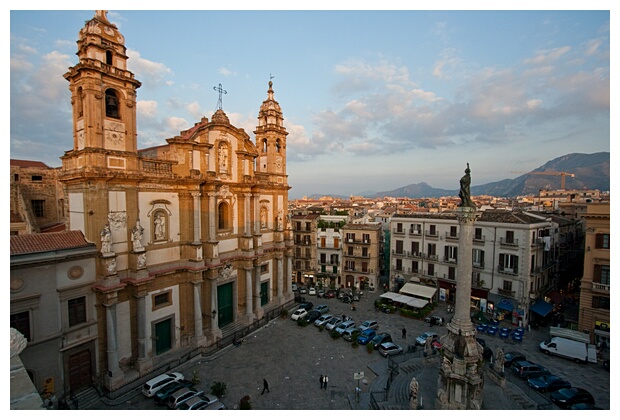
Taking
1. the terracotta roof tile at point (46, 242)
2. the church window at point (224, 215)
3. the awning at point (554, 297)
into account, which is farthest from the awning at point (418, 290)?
the terracotta roof tile at point (46, 242)

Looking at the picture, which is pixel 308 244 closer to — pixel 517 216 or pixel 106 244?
pixel 517 216

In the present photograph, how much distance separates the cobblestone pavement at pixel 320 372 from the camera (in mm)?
17422

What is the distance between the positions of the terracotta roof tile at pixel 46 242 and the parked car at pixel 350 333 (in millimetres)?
19766

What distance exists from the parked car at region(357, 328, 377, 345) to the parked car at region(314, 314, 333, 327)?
3.79 m

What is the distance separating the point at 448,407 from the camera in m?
15.4

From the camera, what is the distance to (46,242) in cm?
1633

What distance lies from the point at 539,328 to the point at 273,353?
24588 mm

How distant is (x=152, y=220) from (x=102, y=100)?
25.7ft

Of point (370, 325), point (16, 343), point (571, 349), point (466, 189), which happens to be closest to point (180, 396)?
point (16, 343)

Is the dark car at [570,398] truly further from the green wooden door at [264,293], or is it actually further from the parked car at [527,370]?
the green wooden door at [264,293]

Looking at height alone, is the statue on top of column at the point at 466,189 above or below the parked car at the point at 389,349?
above

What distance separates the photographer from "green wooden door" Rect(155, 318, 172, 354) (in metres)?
21.3

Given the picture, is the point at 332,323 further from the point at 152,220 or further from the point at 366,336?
the point at 152,220

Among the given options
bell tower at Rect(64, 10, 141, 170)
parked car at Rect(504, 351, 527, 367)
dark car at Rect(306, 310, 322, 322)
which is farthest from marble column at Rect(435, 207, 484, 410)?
bell tower at Rect(64, 10, 141, 170)
